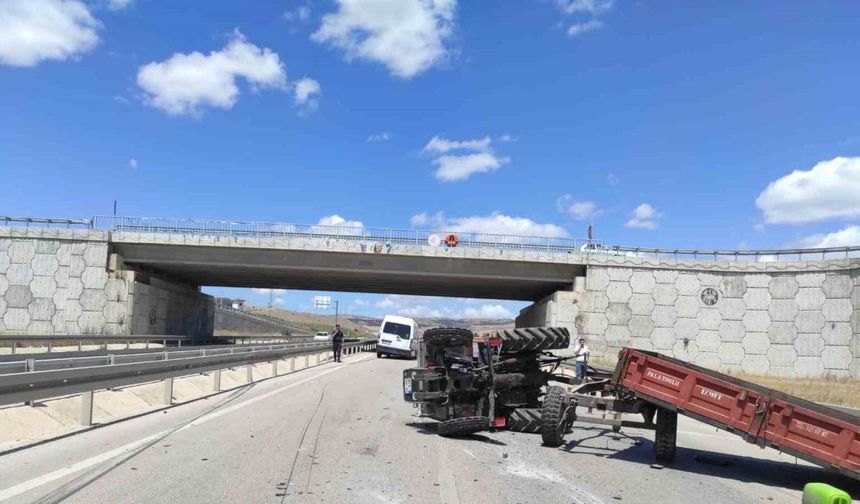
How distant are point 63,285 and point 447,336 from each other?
125 feet

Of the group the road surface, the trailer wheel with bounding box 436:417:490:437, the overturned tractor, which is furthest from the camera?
the overturned tractor

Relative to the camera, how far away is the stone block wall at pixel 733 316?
36.5 meters

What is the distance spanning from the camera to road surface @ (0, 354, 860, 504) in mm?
6566

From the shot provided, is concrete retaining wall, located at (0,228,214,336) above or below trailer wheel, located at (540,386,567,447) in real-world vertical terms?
above

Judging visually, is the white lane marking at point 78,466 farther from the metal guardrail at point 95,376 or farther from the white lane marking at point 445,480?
the white lane marking at point 445,480

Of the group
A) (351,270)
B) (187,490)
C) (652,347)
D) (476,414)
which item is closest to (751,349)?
(652,347)

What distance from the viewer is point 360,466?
7996 mm

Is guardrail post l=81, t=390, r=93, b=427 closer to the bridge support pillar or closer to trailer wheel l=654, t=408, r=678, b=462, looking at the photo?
trailer wheel l=654, t=408, r=678, b=462

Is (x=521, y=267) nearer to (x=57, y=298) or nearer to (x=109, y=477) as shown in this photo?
(x=57, y=298)

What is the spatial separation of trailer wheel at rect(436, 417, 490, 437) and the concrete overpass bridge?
103 feet

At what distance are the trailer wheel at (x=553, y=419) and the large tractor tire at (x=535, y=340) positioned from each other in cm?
132

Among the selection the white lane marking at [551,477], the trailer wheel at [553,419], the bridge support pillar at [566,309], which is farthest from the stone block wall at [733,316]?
the white lane marking at [551,477]

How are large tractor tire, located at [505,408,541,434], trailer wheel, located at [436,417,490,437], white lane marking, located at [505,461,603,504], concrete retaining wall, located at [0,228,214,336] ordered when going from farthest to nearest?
concrete retaining wall, located at [0,228,214,336], large tractor tire, located at [505,408,541,434], trailer wheel, located at [436,417,490,437], white lane marking, located at [505,461,603,504]

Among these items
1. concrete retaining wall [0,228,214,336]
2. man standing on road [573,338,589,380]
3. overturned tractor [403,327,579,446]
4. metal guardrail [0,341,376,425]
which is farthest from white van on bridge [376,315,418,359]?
overturned tractor [403,327,579,446]
